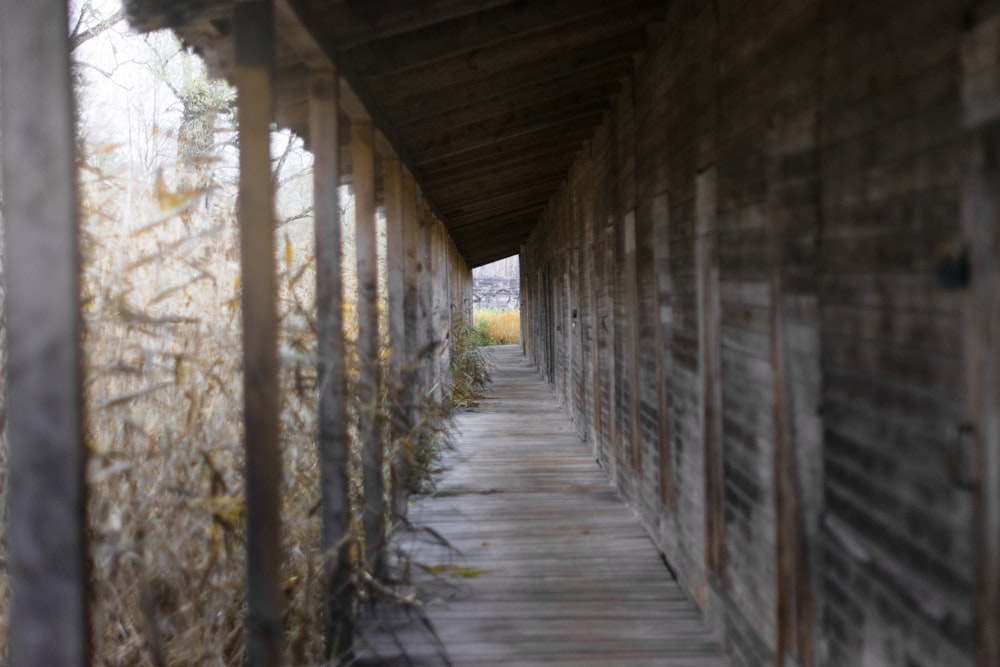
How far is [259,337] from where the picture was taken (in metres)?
2.17

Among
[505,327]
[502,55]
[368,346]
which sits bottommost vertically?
[505,327]

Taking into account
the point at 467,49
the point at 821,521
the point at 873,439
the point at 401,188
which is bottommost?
the point at 821,521

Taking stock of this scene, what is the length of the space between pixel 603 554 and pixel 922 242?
122 inches

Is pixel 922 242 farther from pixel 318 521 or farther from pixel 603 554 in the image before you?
pixel 603 554

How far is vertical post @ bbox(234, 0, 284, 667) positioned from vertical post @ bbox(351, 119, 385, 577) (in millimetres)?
1268

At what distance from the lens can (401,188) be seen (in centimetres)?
511

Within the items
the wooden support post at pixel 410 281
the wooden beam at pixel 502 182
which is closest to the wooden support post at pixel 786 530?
the wooden support post at pixel 410 281

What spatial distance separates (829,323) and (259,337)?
1.39m

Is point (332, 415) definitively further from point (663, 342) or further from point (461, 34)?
point (663, 342)

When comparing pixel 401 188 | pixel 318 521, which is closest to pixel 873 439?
pixel 318 521

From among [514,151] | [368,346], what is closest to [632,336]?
[368,346]

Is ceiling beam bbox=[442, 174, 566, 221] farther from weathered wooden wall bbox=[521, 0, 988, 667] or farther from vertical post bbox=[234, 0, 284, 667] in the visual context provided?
vertical post bbox=[234, 0, 284, 667]

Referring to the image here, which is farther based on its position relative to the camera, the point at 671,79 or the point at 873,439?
the point at 671,79

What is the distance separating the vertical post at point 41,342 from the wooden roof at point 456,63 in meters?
0.97
